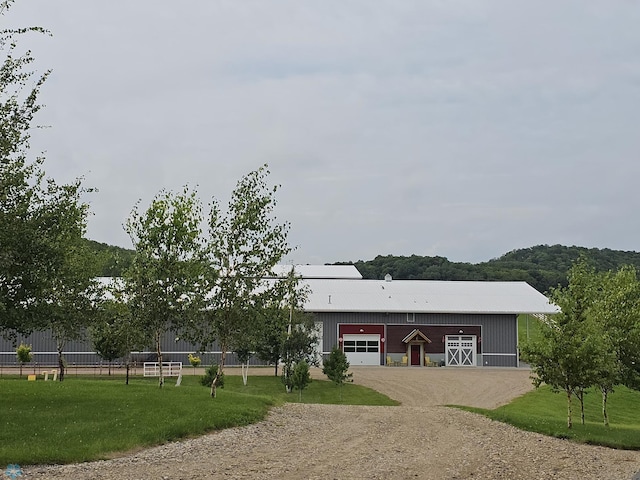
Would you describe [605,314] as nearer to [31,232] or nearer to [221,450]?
[221,450]

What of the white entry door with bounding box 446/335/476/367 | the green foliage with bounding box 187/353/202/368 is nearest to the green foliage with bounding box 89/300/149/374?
the green foliage with bounding box 187/353/202/368

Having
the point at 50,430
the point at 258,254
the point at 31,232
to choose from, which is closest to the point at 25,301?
the point at 31,232

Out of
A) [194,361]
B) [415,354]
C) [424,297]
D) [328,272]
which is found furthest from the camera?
[328,272]

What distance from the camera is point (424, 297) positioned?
191 feet

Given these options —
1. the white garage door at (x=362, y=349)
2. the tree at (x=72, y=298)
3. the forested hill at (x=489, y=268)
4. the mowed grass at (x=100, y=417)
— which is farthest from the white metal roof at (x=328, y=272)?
the mowed grass at (x=100, y=417)

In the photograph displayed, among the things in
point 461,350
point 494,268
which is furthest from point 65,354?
point 494,268

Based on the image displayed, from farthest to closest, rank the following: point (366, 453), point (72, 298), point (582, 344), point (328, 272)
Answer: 1. point (328, 272)
2. point (582, 344)
3. point (72, 298)
4. point (366, 453)

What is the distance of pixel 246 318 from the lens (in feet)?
80.4

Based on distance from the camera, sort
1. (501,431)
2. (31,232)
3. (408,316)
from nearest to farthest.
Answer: (31,232) → (501,431) → (408,316)

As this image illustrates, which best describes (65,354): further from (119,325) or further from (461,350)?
(461,350)

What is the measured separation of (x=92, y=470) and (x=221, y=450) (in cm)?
350

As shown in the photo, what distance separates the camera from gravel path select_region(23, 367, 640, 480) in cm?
1452

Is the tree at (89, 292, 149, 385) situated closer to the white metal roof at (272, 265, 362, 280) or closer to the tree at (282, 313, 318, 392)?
the tree at (282, 313, 318, 392)

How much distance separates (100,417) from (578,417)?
72.6 feet
